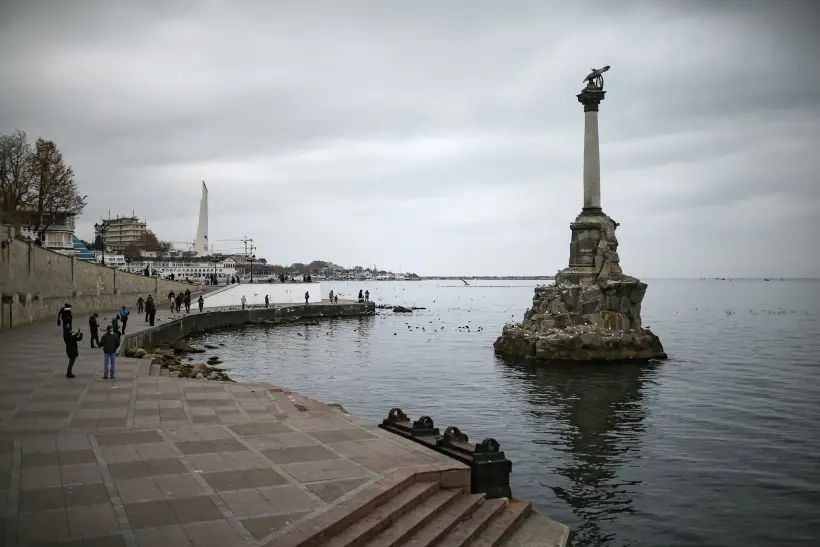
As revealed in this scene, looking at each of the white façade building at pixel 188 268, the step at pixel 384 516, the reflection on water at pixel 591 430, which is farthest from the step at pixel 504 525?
the white façade building at pixel 188 268

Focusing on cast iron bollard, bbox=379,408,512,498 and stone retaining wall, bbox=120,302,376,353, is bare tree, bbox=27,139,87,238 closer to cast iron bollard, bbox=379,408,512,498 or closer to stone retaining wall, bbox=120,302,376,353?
stone retaining wall, bbox=120,302,376,353

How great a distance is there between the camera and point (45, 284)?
37.2 metres

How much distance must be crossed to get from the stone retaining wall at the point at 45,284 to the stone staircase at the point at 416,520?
27531 mm

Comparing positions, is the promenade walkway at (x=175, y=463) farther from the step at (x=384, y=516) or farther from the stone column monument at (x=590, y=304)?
the stone column monument at (x=590, y=304)

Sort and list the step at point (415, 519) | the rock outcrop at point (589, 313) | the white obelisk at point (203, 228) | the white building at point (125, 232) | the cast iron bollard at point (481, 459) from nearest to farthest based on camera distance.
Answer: the step at point (415, 519) < the cast iron bollard at point (481, 459) < the rock outcrop at point (589, 313) < the white obelisk at point (203, 228) < the white building at point (125, 232)

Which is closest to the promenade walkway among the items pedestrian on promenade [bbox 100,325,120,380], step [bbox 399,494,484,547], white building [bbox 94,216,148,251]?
step [bbox 399,494,484,547]

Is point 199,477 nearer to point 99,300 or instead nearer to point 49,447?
point 49,447

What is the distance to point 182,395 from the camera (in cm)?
1588

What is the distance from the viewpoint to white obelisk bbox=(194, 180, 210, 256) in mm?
141000

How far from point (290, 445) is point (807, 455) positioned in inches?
566

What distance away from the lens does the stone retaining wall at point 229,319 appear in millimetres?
33525

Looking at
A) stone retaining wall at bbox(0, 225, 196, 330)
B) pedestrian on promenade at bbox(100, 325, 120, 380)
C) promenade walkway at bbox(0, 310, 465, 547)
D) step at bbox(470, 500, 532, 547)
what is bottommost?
step at bbox(470, 500, 532, 547)

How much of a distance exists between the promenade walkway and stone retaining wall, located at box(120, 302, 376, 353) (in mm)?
12482

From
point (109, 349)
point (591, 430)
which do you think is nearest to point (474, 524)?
point (109, 349)
